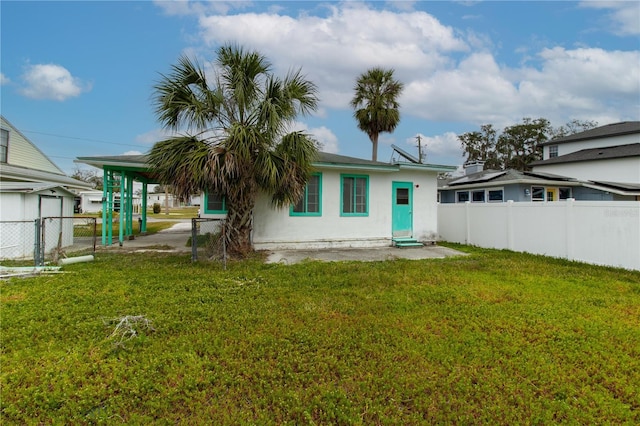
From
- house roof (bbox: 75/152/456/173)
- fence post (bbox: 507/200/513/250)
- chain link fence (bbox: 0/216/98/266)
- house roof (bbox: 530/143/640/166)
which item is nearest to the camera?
chain link fence (bbox: 0/216/98/266)

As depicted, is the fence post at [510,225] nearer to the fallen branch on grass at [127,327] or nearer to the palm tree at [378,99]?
the fallen branch on grass at [127,327]

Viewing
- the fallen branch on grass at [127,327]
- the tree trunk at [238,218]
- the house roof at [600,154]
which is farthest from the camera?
the house roof at [600,154]

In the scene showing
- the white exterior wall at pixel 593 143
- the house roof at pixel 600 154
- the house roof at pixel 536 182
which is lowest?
the house roof at pixel 536 182

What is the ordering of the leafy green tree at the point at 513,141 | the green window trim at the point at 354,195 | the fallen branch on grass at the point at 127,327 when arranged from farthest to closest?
the leafy green tree at the point at 513,141, the green window trim at the point at 354,195, the fallen branch on grass at the point at 127,327

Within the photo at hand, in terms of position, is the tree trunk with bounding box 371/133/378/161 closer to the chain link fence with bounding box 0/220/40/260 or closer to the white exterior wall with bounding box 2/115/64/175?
the chain link fence with bounding box 0/220/40/260

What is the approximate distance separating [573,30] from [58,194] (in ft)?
52.8

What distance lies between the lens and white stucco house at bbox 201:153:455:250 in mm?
9578

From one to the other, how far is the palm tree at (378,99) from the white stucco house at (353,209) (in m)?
10.8

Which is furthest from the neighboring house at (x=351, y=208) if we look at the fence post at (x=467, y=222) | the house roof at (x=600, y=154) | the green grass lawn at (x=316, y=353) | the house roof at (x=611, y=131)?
the house roof at (x=611, y=131)

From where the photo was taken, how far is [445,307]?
172 inches

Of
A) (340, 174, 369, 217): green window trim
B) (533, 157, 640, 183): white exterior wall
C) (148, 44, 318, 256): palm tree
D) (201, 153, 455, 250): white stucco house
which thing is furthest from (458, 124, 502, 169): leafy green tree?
(148, 44, 318, 256): palm tree

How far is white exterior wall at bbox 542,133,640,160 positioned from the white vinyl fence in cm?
2129

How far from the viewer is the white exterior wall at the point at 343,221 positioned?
951 cm

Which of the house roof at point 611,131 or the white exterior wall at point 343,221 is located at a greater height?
the house roof at point 611,131
